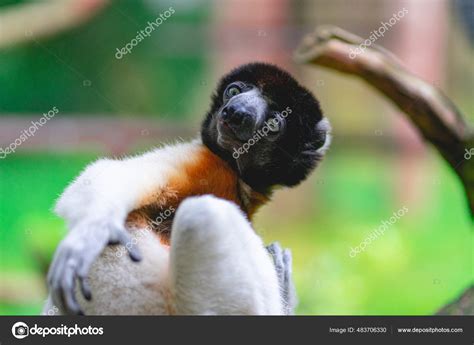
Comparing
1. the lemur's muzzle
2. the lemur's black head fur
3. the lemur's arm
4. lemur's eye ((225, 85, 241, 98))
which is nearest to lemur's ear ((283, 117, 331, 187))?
the lemur's black head fur

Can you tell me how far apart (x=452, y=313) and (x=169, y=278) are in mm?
1102

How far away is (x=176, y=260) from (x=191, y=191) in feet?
1.37

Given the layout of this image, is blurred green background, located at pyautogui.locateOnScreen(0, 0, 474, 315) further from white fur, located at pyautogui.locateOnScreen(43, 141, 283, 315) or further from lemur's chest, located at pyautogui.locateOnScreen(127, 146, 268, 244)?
white fur, located at pyautogui.locateOnScreen(43, 141, 283, 315)

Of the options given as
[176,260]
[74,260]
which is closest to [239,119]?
[176,260]

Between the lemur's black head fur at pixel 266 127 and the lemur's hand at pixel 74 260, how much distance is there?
79 cm

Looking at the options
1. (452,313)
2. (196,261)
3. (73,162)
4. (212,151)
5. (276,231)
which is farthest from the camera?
(276,231)

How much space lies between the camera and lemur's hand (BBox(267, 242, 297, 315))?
2.64 m

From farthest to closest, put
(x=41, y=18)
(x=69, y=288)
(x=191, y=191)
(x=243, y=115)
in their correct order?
(x=41, y=18) < (x=243, y=115) < (x=191, y=191) < (x=69, y=288)

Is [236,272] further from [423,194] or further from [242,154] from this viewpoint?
[423,194]

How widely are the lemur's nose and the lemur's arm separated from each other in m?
0.23

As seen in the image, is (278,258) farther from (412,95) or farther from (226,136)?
(412,95)

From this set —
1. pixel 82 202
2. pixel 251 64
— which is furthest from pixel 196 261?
pixel 251 64

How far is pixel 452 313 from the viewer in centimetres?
251

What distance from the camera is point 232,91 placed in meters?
2.71
